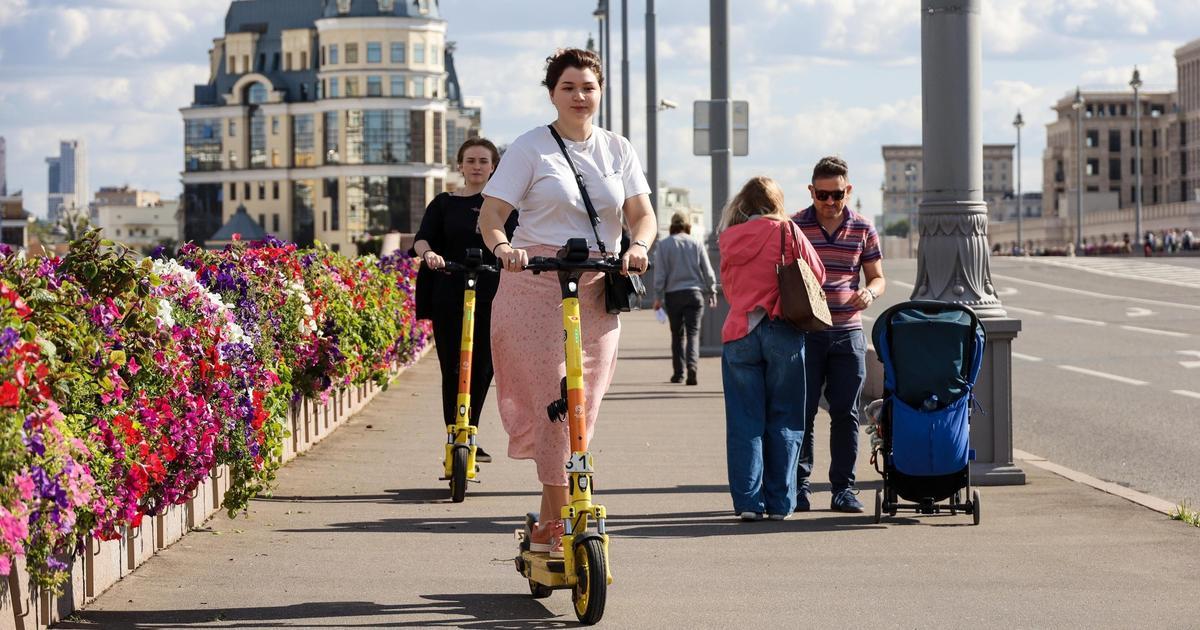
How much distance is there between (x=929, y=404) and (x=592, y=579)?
Answer: 3.14 meters

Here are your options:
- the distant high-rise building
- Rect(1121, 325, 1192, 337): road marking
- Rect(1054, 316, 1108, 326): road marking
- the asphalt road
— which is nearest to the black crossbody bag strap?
the asphalt road

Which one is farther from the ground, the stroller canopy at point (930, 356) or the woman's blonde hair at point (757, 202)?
the woman's blonde hair at point (757, 202)

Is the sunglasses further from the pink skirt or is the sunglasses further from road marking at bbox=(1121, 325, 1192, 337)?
road marking at bbox=(1121, 325, 1192, 337)

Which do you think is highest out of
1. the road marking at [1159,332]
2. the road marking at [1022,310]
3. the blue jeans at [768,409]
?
the blue jeans at [768,409]

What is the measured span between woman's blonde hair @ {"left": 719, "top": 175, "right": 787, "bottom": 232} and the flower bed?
7.93ft

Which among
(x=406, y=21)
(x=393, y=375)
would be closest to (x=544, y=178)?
(x=393, y=375)

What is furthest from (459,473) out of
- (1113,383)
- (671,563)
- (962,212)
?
(1113,383)

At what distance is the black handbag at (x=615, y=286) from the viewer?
6.63 meters

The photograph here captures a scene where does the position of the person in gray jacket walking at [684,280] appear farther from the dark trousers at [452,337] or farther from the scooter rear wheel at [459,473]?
the scooter rear wheel at [459,473]

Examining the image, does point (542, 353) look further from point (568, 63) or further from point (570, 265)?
point (568, 63)

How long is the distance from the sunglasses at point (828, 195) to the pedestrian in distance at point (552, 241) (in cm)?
291

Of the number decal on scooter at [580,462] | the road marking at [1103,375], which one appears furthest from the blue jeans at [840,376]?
the road marking at [1103,375]

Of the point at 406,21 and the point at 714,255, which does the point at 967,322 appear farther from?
the point at 406,21

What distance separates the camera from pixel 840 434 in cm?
974
